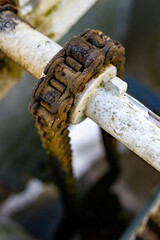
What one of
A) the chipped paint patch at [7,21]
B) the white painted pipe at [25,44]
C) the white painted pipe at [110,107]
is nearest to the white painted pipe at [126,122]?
the white painted pipe at [110,107]

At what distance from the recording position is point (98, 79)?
110 cm

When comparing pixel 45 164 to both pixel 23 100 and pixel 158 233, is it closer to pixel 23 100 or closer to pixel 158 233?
pixel 23 100

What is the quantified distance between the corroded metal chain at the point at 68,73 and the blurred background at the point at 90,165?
0.58 m

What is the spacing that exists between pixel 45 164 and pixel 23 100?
61cm

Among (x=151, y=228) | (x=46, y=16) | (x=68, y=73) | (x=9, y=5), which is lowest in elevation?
(x=151, y=228)

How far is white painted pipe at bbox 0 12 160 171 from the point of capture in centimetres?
105

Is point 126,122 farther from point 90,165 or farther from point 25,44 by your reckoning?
point 90,165

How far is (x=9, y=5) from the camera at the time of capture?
1.39 m

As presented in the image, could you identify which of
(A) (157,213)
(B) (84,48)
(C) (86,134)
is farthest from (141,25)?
(B) (84,48)

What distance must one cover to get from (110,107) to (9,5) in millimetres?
698

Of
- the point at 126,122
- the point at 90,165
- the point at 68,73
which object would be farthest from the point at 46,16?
the point at 90,165

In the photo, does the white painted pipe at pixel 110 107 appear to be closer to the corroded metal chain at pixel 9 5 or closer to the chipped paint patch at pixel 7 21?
the chipped paint patch at pixel 7 21

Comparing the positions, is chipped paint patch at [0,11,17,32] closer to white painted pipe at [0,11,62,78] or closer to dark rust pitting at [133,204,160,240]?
white painted pipe at [0,11,62,78]

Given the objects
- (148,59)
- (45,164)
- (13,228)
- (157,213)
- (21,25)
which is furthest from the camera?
(148,59)
